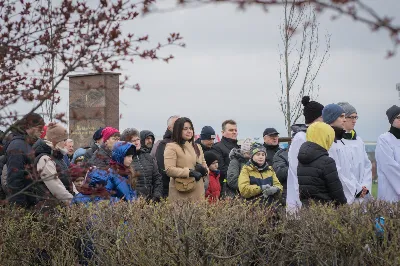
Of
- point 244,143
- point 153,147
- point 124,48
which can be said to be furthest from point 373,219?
point 153,147

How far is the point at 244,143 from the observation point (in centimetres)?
1019

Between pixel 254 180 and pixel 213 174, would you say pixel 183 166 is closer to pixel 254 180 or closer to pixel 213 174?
pixel 254 180

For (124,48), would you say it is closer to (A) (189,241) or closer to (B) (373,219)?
(A) (189,241)

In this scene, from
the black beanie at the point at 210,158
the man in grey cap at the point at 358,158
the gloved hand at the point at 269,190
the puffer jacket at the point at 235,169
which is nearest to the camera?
the man in grey cap at the point at 358,158

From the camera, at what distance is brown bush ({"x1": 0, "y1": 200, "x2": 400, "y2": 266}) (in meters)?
5.62

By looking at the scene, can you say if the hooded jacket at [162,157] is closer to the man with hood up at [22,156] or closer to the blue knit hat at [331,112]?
the blue knit hat at [331,112]

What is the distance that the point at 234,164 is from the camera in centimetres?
1006

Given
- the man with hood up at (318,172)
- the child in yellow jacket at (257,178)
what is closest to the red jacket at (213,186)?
the child in yellow jacket at (257,178)

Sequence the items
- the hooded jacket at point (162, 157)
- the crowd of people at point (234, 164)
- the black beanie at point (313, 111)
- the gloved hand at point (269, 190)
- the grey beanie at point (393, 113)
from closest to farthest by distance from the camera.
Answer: the crowd of people at point (234, 164)
the black beanie at point (313, 111)
the gloved hand at point (269, 190)
the grey beanie at point (393, 113)
the hooded jacket at point (162, 157)

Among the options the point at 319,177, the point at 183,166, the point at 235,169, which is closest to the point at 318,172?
the point at 319,177

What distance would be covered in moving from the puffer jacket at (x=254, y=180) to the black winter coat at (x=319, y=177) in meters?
1.85

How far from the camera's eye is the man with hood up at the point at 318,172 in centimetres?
732

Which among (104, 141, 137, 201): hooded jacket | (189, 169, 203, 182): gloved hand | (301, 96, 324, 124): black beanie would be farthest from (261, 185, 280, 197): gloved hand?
(104, 141, 137, 201): hooded jacket

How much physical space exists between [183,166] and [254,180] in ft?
3.06
